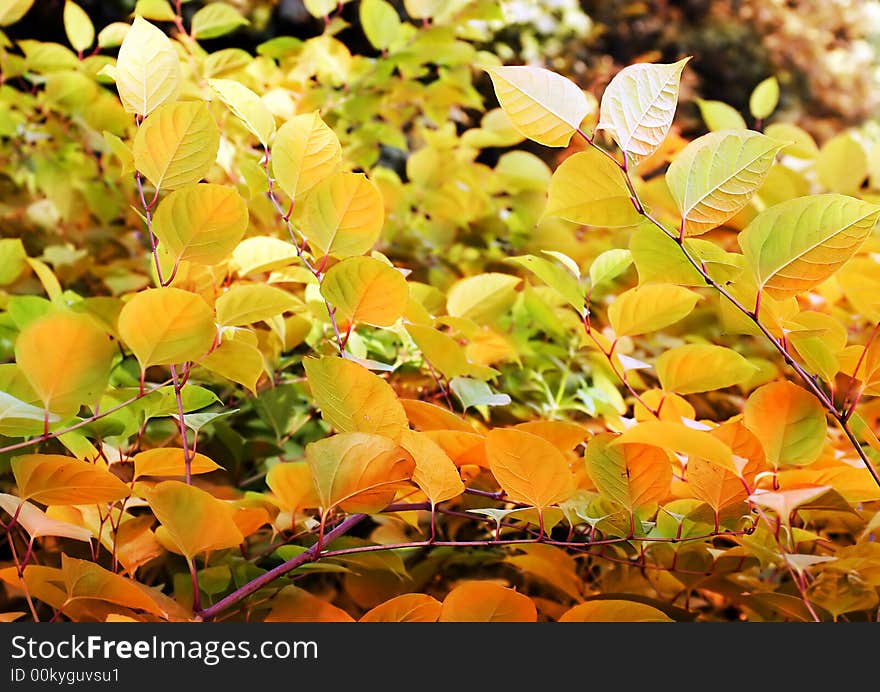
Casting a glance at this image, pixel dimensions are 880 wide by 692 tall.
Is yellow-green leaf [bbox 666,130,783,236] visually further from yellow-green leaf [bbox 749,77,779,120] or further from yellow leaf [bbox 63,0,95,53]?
yellow leaf [bbox 63,0,95,53]

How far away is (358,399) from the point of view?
406 mm

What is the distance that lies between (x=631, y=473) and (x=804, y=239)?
147 millimetres

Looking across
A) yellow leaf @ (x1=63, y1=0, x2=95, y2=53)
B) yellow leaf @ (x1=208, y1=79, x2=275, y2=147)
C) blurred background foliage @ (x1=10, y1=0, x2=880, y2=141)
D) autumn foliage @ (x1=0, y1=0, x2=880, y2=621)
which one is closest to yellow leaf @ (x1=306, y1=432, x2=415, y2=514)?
autumn foliage @ (x1=0, y1=0, x2=880, y2=621)

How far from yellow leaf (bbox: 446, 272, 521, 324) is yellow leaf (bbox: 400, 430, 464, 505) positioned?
271mm

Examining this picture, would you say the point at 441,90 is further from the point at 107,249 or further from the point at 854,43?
the point at 854,43

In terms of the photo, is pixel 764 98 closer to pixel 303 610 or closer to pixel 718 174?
pixel 718 174

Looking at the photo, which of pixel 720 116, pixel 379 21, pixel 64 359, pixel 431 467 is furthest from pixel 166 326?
pixel 720 116

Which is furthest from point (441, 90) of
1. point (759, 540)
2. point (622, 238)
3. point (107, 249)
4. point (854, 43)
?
point (854, 43)

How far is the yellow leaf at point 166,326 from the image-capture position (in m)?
0.38

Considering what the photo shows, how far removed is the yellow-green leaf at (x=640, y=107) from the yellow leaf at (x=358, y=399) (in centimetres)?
17

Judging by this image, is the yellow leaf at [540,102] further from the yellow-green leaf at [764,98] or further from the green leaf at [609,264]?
the yellow-green leaf at [764,98]

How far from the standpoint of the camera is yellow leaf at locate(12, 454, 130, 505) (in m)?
0.38

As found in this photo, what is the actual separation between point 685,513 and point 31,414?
1.16 ft

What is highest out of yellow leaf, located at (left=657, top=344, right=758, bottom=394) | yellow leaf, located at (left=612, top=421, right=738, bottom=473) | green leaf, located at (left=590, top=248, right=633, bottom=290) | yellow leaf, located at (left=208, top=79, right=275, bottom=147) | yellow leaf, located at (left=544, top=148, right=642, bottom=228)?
yellow leaf, located at (left=208, top=79, right=275, bottom=147)
